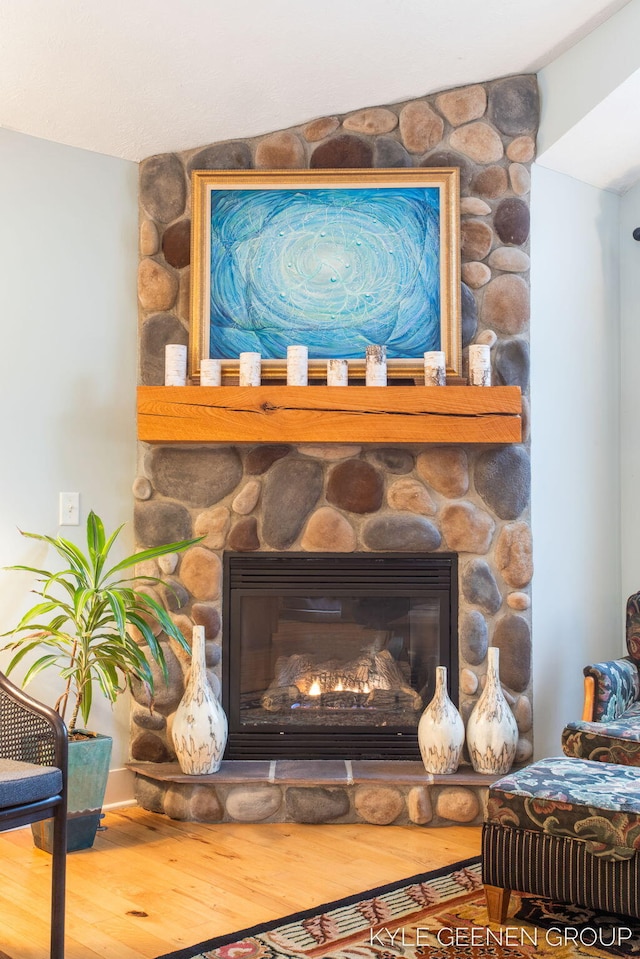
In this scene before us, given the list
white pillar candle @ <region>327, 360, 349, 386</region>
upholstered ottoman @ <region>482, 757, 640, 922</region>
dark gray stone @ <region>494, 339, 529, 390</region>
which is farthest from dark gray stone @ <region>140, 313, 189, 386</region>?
upholstered ottoman @ <region>482, 757, 640, 922</region>

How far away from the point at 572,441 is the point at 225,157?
178 centimetres

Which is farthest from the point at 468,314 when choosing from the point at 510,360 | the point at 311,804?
the point at 311,804

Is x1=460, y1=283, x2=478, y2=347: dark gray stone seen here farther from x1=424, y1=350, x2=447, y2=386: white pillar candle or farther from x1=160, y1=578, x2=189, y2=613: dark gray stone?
x1=160, y1=578, x2=189, y2=613: dark gray stone

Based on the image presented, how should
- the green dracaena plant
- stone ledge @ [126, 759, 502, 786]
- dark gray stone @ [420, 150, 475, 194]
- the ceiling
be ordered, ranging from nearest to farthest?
the ceiling, the green dracaena plant, stone ledge @ [126, 759, 502, 786], dark gray stone @ [420, 150, 475, 194]

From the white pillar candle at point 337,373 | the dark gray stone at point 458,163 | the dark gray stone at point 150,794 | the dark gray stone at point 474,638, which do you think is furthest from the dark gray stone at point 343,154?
the dark gray stone at point 150,794

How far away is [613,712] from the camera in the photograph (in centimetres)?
314

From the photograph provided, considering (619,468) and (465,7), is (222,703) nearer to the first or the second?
(619,468)

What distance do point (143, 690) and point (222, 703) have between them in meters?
0.30

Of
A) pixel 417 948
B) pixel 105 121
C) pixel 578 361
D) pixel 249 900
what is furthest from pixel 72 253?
pixel 417 948

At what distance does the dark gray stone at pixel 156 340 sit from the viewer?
140 inches

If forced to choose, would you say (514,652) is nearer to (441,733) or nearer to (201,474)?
(441,733)

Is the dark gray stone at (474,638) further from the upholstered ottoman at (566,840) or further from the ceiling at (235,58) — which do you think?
the ceiling at (235,58)

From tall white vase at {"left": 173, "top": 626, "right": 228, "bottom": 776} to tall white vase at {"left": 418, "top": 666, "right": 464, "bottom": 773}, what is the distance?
0.73 meters

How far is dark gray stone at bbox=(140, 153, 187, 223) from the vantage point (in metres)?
3.58
